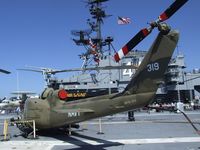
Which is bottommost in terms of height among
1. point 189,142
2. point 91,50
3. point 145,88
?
point 189,142

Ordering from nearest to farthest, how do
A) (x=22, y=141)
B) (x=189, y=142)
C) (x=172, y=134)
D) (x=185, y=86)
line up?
1. (x=189, y=142)
2. (x=22, y=141)
3. (x=172, y=134)
4. (x=185, y=86)

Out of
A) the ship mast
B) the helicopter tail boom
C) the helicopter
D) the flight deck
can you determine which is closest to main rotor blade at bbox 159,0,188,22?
the helicopter

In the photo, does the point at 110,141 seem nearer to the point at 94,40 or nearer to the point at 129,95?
the point at 129,95

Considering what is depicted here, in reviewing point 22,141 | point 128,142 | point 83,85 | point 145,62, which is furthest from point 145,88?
point 83,85

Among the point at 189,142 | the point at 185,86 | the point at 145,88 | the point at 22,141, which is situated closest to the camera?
the point at 145,88

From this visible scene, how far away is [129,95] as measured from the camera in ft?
43.7

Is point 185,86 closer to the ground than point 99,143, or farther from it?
farther from it

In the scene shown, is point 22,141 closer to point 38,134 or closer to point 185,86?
point 38,134

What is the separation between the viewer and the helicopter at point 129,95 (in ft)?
35.1

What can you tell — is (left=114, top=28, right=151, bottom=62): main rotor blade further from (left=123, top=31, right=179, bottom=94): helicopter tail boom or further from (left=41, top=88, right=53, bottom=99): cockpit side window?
(left=41, top=88, right=53, bottom=99): cockpit side window

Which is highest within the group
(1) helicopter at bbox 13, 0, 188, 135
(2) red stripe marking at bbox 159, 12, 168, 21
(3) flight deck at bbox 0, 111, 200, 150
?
(2) red stripe marking at bbox 159, 12, 168, 21

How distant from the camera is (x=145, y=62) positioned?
41.7 feet

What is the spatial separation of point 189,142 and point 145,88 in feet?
12.7

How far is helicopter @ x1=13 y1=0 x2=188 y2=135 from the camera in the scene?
10688mm
